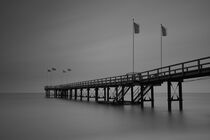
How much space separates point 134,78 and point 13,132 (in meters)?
18.9

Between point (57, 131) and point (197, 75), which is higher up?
point (197, 75)

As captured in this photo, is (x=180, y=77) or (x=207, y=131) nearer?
(x=207, y=131)

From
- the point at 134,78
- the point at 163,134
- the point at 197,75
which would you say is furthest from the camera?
the point at 134,78

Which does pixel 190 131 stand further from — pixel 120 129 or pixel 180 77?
pixel 180 77

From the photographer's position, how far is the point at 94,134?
18266 millimetres

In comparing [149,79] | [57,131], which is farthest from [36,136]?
[149,79]

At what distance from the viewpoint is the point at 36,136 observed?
17922 millimetres

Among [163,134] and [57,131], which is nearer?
[163,134]

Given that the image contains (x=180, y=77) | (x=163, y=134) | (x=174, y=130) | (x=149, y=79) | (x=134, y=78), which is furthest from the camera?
(x=134, y=78)

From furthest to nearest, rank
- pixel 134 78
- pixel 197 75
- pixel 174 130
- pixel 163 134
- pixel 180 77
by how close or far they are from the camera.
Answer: pixel 134 78
pixel 180 77
pixel 197 75
pixel 174 130
pixel 163 134

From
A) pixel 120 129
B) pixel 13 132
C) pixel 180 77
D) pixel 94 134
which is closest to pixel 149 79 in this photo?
pixel 180 77

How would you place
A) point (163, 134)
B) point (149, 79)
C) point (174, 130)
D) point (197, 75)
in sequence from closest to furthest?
point (163, 134) → point (174, 130) → point (197, 75) → point (149, 79)

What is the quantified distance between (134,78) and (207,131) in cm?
1785

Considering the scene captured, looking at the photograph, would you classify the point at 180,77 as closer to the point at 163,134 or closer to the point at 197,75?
the point at 197,75
